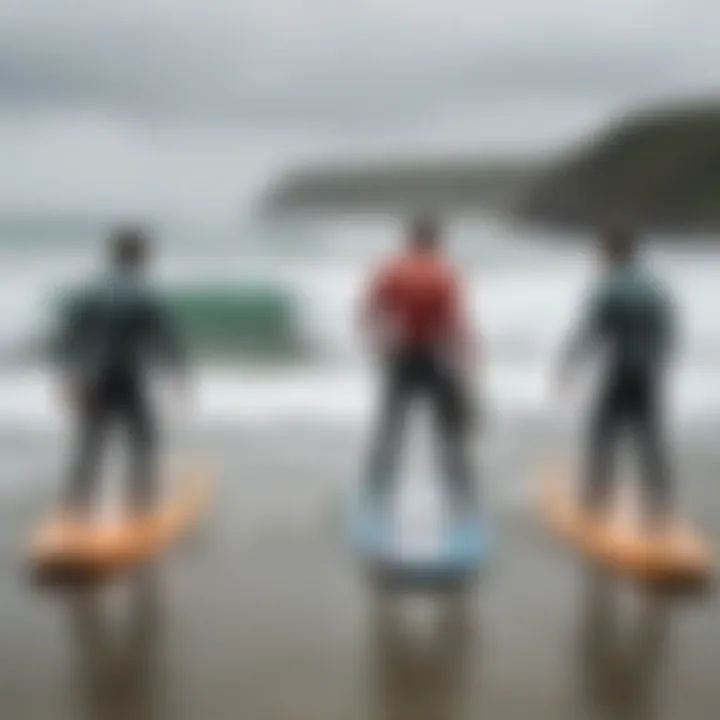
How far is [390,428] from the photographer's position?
3.18 metres

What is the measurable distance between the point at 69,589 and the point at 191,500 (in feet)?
2.19

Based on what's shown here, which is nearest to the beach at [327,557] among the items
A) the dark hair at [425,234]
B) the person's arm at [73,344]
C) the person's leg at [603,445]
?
the person's leg at [603,445]

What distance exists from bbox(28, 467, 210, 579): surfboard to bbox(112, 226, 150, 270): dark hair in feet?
2.46

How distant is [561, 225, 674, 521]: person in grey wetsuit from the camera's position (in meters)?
3.02

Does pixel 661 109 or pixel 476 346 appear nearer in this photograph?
pixel 476 346

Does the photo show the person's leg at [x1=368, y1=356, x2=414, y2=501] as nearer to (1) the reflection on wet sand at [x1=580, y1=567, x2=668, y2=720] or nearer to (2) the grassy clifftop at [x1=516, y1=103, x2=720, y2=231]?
(1) the reflection on wet sand at [x1=580, y1=567, x2=668, y2=720]

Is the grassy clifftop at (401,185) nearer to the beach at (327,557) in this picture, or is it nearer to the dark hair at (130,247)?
the beach at (327,557)

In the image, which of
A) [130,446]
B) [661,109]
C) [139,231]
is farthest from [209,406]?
[661,109]

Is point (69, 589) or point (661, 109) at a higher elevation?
point (661, 109)

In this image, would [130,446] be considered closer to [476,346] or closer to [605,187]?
[476,346]

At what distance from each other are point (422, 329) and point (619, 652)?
989 millimetres

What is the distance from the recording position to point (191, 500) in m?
3.45

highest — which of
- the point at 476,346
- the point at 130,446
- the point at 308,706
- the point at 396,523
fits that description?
the point at 476,346

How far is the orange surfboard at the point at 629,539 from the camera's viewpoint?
2.93 m
